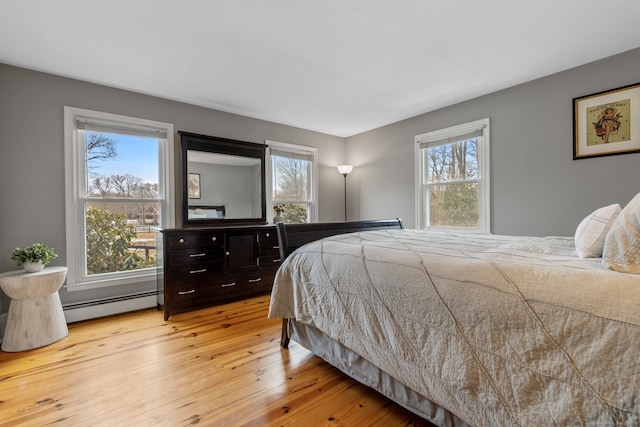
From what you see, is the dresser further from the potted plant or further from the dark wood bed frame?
the dark wood bed frame

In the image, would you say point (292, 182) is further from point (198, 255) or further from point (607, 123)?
point (607, 123)

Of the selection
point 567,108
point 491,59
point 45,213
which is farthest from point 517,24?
point 45,213

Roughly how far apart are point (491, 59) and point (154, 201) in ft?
12.1

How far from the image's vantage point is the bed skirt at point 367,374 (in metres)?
1.28

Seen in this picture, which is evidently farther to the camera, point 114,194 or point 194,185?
point 194,185

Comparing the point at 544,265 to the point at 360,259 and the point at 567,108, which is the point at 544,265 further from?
the point at 567,108

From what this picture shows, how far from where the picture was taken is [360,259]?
1.58 metres

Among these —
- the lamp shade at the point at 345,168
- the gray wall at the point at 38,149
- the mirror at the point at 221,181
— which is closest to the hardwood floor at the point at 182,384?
the gray wall at the point at 38,149

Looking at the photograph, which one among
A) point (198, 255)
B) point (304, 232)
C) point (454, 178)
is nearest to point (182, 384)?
point (304, 232)

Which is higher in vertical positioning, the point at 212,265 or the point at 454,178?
the point at 454,178

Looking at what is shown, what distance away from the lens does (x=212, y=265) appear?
3191mm

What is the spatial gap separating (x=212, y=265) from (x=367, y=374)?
218 cm

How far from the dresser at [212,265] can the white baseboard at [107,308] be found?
0.56 ft

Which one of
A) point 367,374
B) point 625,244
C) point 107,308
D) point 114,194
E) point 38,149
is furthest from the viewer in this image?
point 114,194
